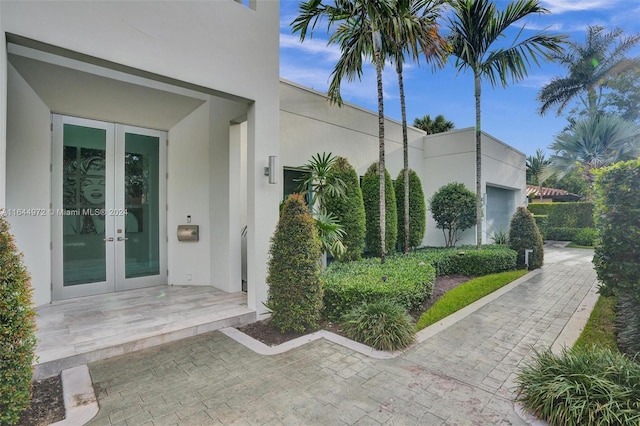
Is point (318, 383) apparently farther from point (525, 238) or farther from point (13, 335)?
point (525, 238)

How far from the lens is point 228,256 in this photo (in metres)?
6.39

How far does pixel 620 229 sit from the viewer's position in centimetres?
400

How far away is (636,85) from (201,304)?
1217 inches

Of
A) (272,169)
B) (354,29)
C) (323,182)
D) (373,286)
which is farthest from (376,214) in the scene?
(354,29)

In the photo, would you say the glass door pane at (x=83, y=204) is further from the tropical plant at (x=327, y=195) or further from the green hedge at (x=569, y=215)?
the green hedge at (x=569, y=215)

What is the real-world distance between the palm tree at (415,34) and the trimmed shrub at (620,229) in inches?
170

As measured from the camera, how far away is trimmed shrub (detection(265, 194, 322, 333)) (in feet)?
14.8

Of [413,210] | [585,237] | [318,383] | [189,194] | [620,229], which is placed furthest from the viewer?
[585,237]

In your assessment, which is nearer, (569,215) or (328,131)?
(328,131)

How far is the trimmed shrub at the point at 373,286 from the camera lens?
4930 mm

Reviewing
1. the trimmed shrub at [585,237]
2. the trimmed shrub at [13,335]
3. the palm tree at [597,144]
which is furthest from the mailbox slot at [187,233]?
the palm tree at [597,144]

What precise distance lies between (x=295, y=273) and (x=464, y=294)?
164 inches

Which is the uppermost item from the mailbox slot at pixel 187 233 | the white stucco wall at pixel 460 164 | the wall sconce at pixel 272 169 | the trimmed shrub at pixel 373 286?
the white stucco wall at pixel 460 164

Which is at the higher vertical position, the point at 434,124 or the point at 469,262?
the point at 434,124
